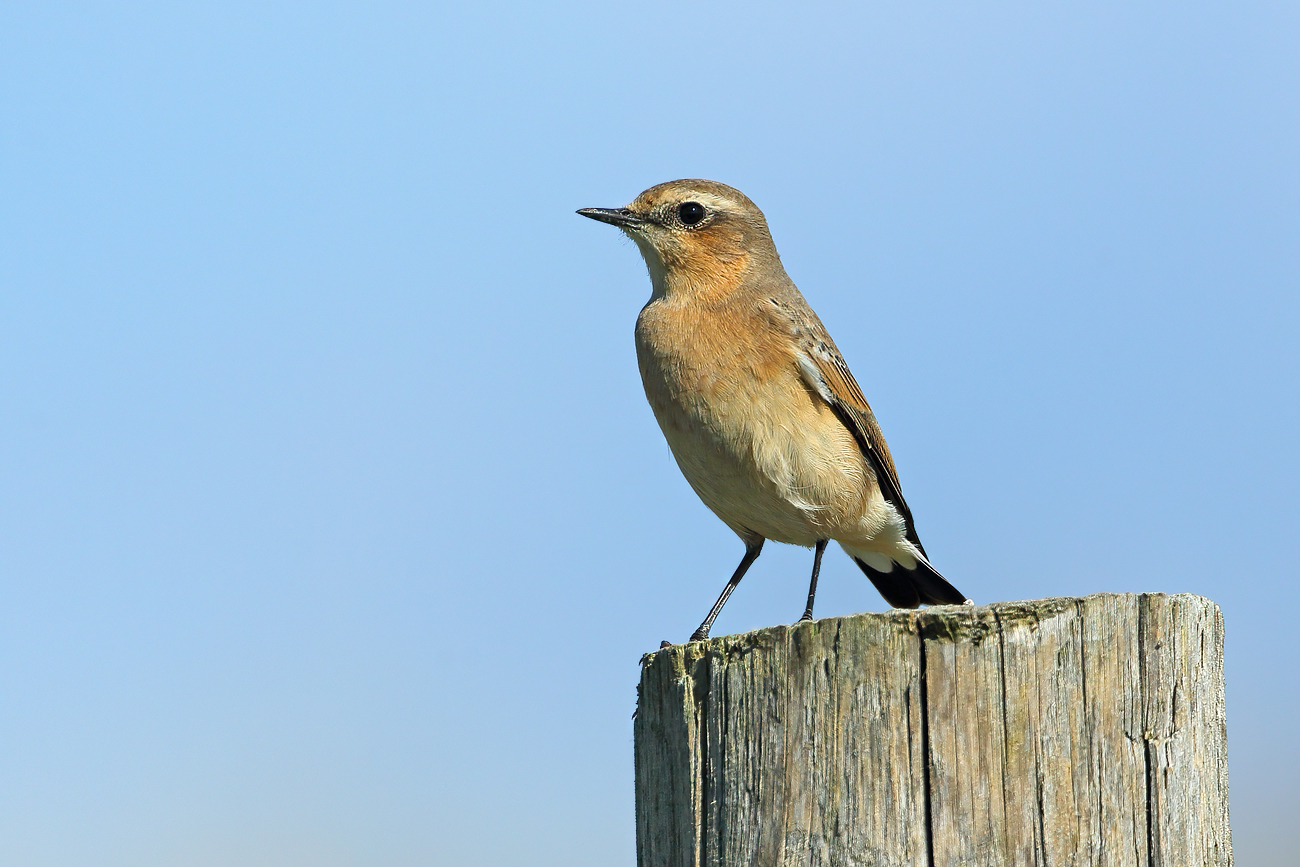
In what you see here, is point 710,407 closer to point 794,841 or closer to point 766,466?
point 766,466

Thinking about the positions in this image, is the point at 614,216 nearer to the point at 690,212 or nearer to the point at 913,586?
the point at 690,212

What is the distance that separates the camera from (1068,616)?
3.43m

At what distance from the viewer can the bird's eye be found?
305 inches

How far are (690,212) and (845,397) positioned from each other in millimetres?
1655

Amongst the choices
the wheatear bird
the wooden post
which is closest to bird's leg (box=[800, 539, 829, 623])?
the wheatear bird

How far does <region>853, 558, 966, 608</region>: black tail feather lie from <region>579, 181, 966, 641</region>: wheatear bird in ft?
0.04

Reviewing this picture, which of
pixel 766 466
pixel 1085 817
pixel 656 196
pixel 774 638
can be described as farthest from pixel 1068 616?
pixel 656 196

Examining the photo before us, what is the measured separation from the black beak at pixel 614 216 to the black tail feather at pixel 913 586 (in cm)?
278

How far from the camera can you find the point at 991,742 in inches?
131

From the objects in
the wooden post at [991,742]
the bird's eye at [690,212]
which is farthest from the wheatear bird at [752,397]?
the wooden post at [991,742]

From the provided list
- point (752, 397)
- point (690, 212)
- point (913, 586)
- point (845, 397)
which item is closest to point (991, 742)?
point (752, 397)

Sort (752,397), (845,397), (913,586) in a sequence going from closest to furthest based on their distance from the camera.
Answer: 1. (752,397)
2. (845,397)
3. (913,586)

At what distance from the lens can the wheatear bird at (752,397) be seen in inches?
260

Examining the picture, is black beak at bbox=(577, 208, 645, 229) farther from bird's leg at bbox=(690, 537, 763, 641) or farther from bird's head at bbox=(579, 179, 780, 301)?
bird's leg at bbox=(690, 537, 763, 641)
